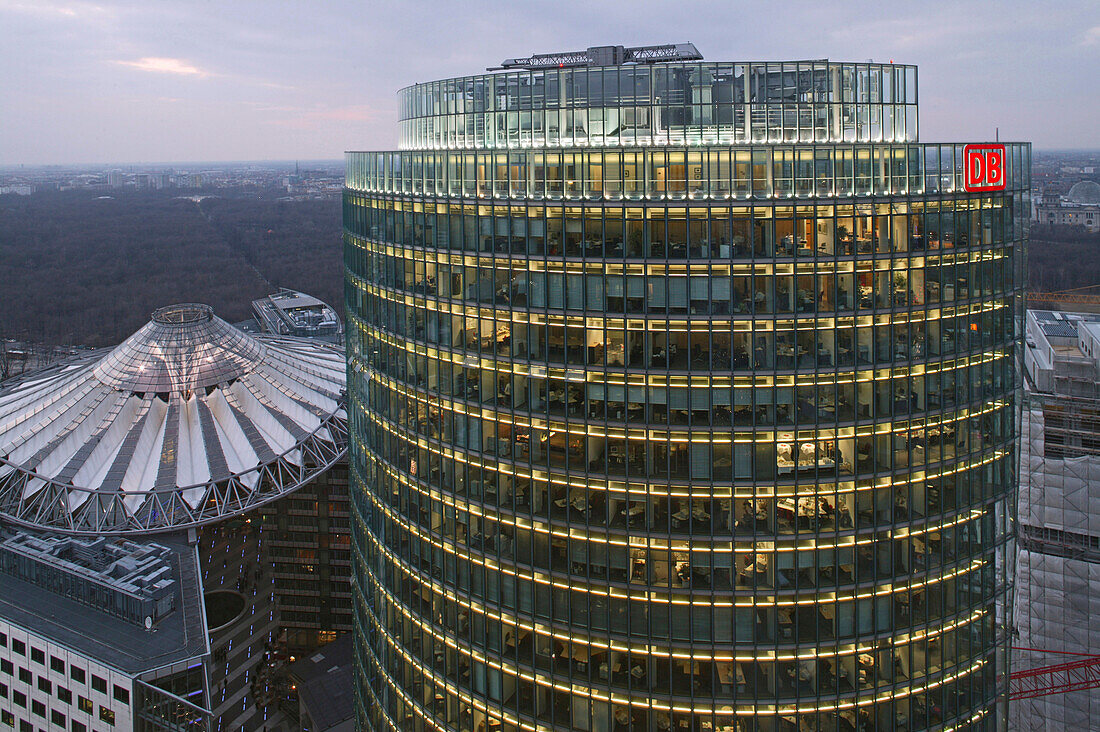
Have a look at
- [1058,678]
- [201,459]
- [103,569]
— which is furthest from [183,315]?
[1058,678]

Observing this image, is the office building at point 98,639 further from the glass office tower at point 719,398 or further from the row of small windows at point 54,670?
the glass office tower at point 719,398

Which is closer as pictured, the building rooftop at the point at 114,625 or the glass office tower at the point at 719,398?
the glass office tower at the point at 719,398

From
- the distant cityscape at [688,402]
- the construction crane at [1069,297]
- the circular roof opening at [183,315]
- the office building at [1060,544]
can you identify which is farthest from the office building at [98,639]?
the construction crane at [1069,297]

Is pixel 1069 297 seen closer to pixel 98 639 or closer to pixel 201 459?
pixel 201 459

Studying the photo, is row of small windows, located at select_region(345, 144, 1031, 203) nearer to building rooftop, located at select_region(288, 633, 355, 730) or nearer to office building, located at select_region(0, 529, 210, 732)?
office building, located at select_region(0, 529, 210, 732)

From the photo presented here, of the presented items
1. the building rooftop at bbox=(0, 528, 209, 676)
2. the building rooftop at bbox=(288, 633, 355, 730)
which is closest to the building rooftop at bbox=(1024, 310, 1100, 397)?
the building rooftop at bbox=(0, 528, 209, 676)

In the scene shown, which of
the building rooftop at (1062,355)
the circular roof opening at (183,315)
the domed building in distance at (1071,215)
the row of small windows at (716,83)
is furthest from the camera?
the domed building in distance at (1071,215)
